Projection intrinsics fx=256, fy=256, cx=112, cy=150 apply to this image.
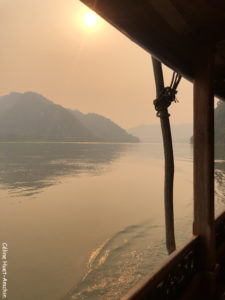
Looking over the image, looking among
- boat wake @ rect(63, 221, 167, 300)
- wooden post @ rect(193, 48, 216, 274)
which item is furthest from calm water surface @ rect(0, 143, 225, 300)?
wooden post @ rect(193, 48, 216, 274)

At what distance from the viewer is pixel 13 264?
9.40m

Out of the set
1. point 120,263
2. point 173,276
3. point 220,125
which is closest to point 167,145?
point 173,276

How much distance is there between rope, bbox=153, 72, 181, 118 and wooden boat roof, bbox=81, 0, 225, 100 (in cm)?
51

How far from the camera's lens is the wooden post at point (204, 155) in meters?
3.01

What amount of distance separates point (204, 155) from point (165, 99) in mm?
1130

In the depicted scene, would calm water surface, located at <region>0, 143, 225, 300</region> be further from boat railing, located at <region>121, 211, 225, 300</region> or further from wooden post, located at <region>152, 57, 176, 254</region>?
boat railing, located at <region>121, 211, 225, 300</region>

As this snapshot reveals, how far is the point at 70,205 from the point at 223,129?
69703 millimetres

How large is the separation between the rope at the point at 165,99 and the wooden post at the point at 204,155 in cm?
59

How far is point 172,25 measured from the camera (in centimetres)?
229

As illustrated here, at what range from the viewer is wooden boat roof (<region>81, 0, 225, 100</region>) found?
1.76 meters

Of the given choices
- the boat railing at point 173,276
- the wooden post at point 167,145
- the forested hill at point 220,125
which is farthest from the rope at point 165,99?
the forested hill at point 220,125

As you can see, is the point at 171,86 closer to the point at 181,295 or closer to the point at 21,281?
the point at 181,295

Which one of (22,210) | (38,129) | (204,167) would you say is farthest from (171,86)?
(38,129)

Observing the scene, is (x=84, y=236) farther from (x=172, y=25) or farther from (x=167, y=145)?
(x=172, y=25)
